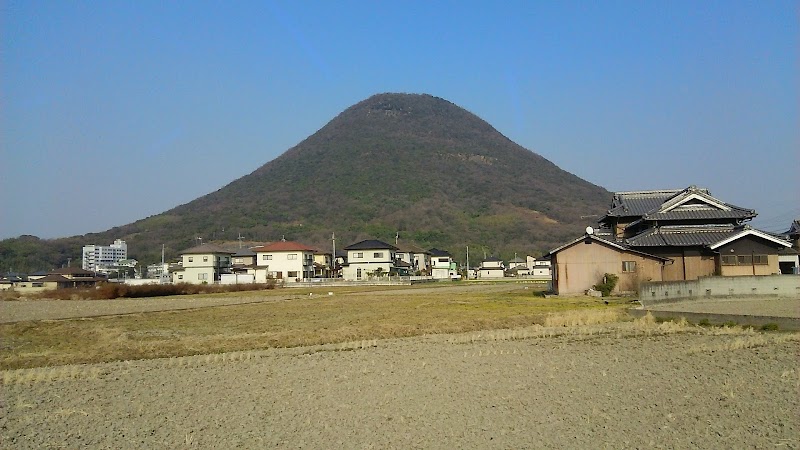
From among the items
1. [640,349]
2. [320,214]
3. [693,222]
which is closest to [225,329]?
[640,349]

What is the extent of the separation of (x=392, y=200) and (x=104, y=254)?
210 feet

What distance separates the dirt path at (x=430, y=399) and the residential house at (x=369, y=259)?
59.3m

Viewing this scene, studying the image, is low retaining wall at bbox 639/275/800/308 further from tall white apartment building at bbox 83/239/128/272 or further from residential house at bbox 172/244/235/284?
tall white apartment building at bbox 83/239/128/272

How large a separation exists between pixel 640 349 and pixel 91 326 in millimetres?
17896

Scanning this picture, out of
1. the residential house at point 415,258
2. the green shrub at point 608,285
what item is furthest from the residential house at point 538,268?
the green shrub at point 608,285

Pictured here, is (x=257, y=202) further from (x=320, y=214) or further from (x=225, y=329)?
(x=225, y=329)

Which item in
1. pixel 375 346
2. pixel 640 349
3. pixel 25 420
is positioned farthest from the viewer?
pixel 375 346

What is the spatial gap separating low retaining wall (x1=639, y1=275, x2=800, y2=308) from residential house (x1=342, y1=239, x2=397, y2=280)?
49.5 metres

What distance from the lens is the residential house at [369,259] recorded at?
73.7 metres

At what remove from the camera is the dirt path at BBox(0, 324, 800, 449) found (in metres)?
7.05

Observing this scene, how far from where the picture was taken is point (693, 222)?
32.8 metres

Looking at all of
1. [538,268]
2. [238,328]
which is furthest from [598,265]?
[538,268]

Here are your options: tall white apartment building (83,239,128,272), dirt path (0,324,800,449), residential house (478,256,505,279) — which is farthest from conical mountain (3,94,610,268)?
dirt path (0,324,800,449)

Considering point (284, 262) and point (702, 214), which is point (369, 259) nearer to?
point (284, 262)
